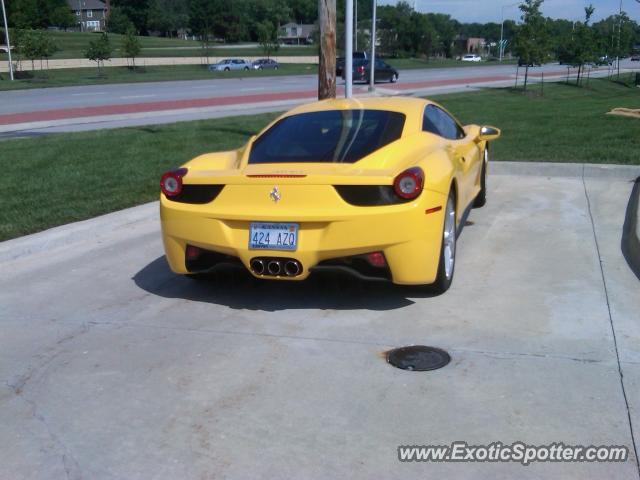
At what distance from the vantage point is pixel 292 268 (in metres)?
5.04

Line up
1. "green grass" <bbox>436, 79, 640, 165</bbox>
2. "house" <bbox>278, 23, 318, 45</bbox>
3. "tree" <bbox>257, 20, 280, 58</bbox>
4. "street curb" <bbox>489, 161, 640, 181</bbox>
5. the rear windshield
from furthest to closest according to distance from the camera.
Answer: "house" <bbox>278, 23, 318, 45</bbox> → "tree" <bbox>257, 20, 280, 58</bbox> → "green grass" <bbox>436, 79, 640, 165</bbox> → "street curb" <bbox>489, 161, 640, 181</bbox> → the rear windshield

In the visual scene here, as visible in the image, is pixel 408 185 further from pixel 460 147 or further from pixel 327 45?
pixel 327 45

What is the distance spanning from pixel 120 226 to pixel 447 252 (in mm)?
3796

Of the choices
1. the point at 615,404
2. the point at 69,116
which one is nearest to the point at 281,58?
the point at 69,116

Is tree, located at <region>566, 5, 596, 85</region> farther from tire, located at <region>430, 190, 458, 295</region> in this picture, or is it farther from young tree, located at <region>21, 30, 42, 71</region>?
tire, located at <region>430, 190, 458, 295</region>

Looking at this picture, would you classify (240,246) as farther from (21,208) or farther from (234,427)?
(21,208)

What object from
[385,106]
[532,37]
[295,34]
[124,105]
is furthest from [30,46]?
[295,34]

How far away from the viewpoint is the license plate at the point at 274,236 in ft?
16.2

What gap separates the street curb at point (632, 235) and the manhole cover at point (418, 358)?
2341 mm

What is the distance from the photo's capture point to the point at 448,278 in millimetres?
5574

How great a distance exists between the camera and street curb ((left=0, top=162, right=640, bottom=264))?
22.0 ft

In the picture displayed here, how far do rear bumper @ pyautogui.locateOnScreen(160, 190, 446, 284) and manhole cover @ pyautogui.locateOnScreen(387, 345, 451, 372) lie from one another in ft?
2.10

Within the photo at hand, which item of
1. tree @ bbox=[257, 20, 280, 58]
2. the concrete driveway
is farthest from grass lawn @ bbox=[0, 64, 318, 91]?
the concrete driveway

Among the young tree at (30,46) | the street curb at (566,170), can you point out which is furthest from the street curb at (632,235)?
the young tree at (30,46)
